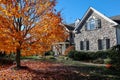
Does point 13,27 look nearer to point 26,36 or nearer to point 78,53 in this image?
point 26,36

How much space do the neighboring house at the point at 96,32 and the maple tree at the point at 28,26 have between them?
1841 centimetres

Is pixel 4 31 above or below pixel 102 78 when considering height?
above

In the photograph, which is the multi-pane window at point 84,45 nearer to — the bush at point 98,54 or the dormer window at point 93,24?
the dormer window at point 93,24

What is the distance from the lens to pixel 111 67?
20594 mm

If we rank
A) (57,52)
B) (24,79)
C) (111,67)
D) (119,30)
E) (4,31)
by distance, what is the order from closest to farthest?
(24,79), (4,31), (111,67), (119,30), (57,52)

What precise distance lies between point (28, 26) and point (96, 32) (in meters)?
21.6

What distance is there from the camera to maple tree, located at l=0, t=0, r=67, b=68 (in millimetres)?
15312

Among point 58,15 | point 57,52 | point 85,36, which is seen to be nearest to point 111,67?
point 58,15

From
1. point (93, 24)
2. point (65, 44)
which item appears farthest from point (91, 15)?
point (65, 44)

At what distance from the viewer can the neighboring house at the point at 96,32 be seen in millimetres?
33844

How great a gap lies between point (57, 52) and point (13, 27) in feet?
105

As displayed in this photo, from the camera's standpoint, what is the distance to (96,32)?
3647cm

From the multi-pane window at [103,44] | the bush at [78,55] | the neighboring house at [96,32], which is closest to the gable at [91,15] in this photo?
the neighboring house at [96,32]

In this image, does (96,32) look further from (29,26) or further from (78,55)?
(29,26)
